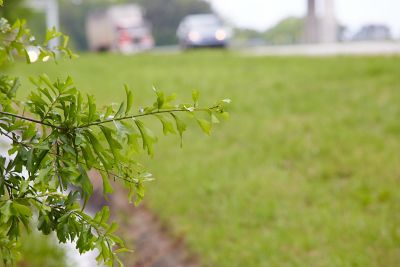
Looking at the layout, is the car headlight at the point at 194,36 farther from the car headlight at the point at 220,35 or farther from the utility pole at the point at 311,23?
the utility pole at the point at 311,23

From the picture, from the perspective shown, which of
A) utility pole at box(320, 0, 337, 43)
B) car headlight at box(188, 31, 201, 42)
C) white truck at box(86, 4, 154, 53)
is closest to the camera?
utility pole at box(320, 0, 337, 43)

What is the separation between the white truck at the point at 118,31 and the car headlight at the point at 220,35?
32.6 feet

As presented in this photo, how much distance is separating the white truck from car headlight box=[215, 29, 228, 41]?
993 centimetres

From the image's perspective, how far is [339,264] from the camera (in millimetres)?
5055

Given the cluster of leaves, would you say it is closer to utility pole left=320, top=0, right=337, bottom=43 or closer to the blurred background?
the blurred background

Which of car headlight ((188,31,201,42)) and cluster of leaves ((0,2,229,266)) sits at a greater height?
cluster of leaves ((0,2,229,266))

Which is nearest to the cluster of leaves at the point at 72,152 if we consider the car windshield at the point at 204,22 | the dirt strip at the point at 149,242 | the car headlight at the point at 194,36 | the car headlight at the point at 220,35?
the dirt strip at the point at 149,242

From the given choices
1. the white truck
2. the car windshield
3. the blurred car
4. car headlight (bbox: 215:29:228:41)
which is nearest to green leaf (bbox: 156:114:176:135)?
the blurred car

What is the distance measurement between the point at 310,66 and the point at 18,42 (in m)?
11.6

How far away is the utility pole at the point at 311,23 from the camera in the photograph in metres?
23.1

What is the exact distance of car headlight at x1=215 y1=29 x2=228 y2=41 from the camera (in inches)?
1062

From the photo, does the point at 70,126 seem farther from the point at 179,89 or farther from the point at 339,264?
the point at 179,89

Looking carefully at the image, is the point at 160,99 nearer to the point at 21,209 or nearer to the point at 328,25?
the point at 21,209

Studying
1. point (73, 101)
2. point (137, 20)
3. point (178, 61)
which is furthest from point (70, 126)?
point (137, 20)
